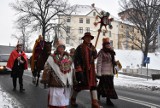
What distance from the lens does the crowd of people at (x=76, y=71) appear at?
656cm

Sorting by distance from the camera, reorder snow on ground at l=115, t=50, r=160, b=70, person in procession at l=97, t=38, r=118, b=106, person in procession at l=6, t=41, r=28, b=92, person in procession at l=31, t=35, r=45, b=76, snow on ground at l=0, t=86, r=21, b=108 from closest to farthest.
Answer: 1. snow on ground at l=0, t=86, r=21, b=108
2. person in procession at l=97, t=38, r=118, b=106
3. person in procession at l=6, t=41, r=28, b=92
4. person in procession at l=31, t=35, r=45, b=76
5. snow on ground at l=115, t=50, r=160, b=70

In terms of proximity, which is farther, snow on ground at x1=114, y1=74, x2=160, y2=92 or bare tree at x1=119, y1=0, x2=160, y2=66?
bare tree at x1=119, y1=0, x2=160, y2=66

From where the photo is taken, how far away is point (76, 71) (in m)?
8.14

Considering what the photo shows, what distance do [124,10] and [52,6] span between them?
12.0 metres

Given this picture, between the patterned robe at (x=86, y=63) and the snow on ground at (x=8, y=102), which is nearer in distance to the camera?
the patterned robe at (x=86, y=63)

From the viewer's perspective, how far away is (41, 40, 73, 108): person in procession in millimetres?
6508

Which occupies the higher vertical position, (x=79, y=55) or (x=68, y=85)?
(x=79, y=55)

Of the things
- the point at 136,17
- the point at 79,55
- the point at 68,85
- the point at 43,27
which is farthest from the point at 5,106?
the point at 43,27

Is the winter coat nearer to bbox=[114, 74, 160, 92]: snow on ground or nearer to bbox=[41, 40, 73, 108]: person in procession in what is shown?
bbox=[41, 40, 73, 108]: person in procession

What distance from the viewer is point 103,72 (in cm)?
944

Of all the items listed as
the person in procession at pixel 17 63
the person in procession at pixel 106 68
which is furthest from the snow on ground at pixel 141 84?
the person in procession at pixel 106 68

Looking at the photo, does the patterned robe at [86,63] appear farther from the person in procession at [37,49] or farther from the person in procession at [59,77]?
the person in procession at [37,49]

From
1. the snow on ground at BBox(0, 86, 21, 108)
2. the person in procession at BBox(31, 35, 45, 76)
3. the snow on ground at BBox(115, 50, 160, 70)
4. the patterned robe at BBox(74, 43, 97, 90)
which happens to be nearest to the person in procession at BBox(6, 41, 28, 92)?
the person in procession at BBox(31, 35, 45, 76)

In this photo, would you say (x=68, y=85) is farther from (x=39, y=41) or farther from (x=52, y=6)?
(x=52, y=6)
